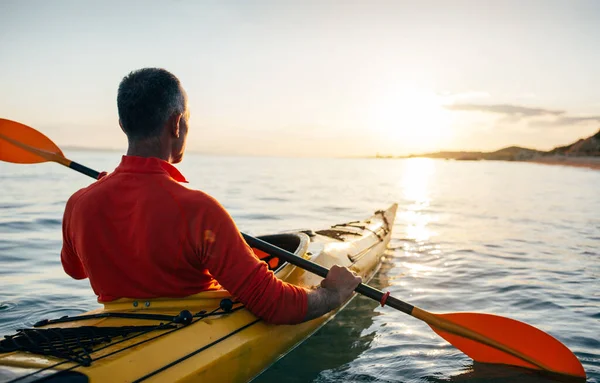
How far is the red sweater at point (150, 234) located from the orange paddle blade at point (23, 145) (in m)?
1.53

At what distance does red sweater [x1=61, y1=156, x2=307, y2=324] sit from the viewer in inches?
98.3

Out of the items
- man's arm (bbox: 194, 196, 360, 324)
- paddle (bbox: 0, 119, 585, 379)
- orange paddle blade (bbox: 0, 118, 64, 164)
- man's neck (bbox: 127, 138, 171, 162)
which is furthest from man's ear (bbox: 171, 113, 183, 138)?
orange paddle blade (bbox: 0, 118, 64, 164)

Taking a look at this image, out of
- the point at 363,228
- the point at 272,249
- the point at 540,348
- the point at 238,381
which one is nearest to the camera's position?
the point at 238,381

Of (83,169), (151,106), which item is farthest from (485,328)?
(83,169)

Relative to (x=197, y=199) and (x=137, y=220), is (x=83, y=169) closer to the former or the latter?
(x=137, y=220)

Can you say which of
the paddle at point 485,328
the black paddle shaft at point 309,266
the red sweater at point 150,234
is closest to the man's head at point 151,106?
the red sweater at point 150,234

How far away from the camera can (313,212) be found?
15.4 m

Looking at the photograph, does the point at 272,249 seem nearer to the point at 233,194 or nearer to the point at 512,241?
the point at 512,241

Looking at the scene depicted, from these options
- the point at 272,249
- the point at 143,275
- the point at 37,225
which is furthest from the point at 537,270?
the point at 37,225

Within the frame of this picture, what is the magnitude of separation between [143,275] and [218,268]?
0.41m

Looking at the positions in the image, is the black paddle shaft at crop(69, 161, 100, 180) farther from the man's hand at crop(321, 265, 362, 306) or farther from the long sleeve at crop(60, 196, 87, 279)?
the man's hand at crop(321, 265, 362, 306)

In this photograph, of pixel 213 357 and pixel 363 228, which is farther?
pixel 363 228

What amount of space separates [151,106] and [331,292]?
64.7 inches

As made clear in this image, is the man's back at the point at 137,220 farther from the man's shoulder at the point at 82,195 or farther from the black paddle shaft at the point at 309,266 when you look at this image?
the black paddle shaft at the point at 309,266
